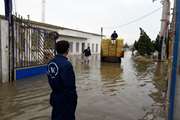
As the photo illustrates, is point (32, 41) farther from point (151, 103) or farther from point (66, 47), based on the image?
point (66, 47)

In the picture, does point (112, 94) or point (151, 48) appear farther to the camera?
point (151, 48)

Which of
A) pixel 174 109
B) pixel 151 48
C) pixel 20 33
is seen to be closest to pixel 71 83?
pixel 174 109

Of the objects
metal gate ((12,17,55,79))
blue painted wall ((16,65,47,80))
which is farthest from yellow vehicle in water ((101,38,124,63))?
blue painted wall ((16,65,47,80))

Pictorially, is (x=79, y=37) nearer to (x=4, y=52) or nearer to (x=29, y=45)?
(x=29, y=45)

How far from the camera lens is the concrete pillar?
41.3 ft

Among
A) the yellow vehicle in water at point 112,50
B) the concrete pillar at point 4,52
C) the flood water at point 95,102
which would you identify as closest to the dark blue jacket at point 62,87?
the flood water at point 95,102

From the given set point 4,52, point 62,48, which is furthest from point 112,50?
point 62,48

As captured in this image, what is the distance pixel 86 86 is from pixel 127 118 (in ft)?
17.5

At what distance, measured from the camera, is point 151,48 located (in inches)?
1644

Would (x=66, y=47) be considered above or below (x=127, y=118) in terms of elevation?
above

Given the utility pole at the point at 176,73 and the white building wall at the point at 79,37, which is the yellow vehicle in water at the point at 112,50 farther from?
the utility pole at the point at 176,73

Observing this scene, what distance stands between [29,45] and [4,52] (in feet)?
11.1

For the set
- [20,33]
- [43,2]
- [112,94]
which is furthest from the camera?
[43,2]

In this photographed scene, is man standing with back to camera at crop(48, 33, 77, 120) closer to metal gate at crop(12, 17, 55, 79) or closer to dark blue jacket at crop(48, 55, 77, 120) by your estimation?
dark blue jacket at crop(48, 55, 77, 120)
